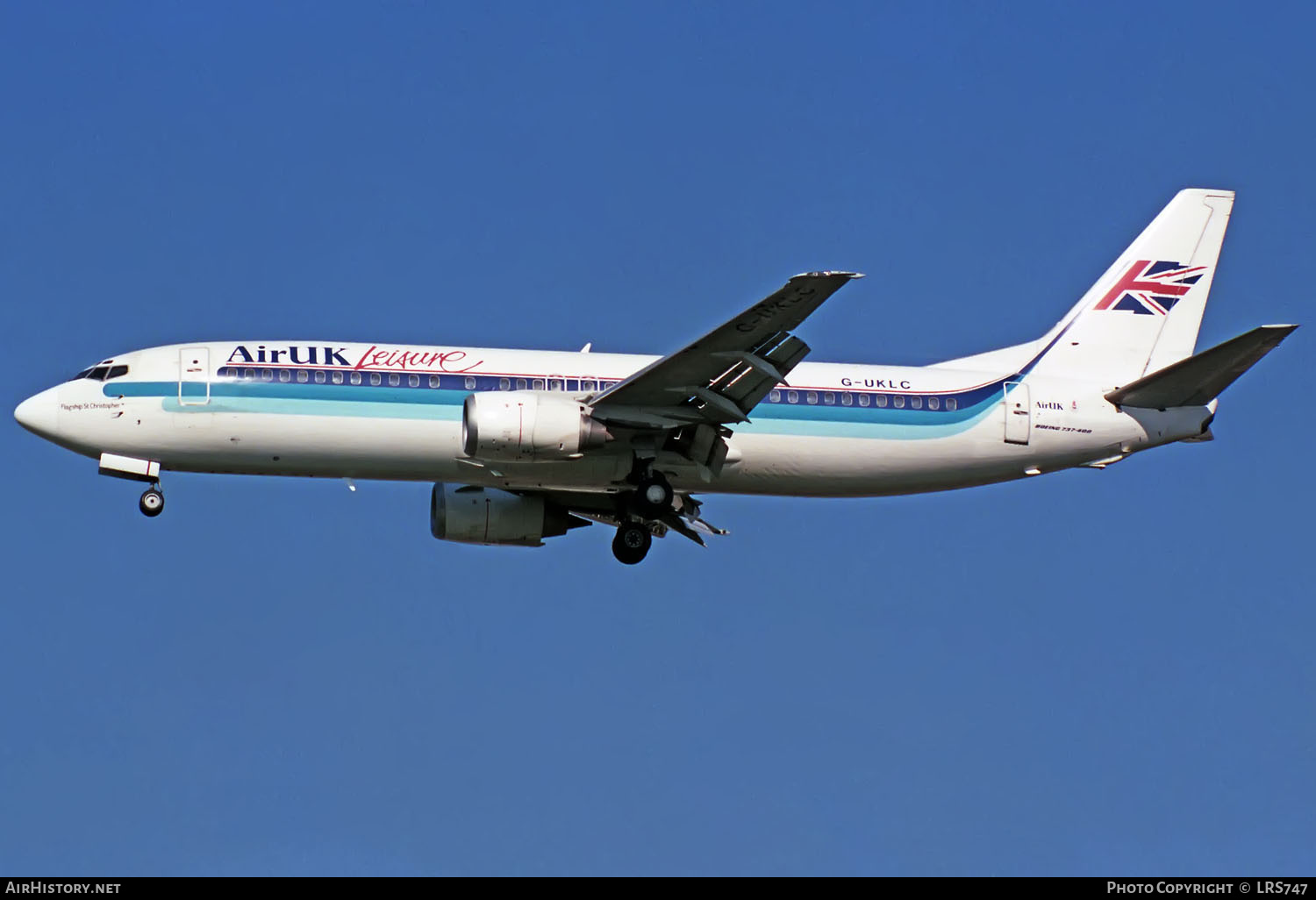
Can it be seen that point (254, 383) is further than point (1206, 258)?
No

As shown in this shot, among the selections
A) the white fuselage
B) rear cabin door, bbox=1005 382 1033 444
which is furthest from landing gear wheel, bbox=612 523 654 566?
rear cabin door, bbox=1005 382 1033 444

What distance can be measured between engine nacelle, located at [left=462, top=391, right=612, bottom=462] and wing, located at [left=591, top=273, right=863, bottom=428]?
53 centimetres

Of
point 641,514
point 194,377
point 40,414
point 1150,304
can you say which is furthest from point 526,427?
point 1150,304

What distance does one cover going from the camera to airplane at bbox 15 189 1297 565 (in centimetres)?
4084

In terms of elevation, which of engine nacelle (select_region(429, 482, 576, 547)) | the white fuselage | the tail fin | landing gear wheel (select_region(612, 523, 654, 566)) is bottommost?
landing gear wheel (select_region(612, 523, 654, 566))

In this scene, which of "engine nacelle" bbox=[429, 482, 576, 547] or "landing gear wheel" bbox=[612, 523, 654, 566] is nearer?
"landing gear wheel" bbox=[612, 523, 654, 566]

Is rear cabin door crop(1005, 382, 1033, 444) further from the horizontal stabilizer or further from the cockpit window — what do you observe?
the cockpit window

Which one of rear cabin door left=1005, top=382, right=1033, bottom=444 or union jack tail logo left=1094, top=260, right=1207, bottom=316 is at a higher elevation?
union jack tail logo left=1094, top=260, right=1207, bottom=316

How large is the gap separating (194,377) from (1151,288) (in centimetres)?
2267

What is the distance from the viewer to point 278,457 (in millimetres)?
41156

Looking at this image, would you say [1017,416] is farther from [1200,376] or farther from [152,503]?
[152,503]

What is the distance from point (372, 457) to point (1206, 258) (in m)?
21.1
